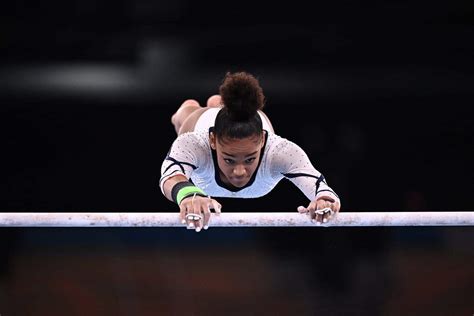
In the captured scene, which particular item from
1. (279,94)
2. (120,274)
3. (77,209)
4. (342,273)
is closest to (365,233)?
(342,273)

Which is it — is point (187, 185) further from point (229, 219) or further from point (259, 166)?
point (259, 166)

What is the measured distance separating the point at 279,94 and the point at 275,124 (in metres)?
0.32

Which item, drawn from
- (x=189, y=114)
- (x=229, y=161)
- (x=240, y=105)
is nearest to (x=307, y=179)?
(x=229, y=161)

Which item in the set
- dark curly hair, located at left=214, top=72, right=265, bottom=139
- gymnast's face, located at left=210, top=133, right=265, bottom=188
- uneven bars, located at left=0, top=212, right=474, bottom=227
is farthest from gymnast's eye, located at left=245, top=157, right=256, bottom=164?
uneven bars, located at left=0, top=212, right=474, bottom=227

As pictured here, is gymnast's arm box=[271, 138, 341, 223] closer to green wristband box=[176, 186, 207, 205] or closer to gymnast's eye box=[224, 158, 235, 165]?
gymnast's eye box=[224, 158, 235, 165]

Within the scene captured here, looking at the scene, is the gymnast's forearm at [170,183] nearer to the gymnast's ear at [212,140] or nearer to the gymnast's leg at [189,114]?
the gymnast's ear at [212,140]

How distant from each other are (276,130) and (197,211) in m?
4.13

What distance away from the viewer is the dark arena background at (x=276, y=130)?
619 cm

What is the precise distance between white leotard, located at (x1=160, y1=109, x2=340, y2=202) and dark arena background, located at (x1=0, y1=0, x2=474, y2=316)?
309cm

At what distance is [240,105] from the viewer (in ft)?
9.29

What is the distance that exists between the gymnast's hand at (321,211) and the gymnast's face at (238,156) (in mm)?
410

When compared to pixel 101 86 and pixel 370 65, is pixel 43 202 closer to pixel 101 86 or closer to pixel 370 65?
pixel 101 86

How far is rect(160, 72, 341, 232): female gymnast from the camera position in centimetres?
262

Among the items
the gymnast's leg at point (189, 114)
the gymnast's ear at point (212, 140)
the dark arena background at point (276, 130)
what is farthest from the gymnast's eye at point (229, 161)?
the dark arena background at point (276, 130)
